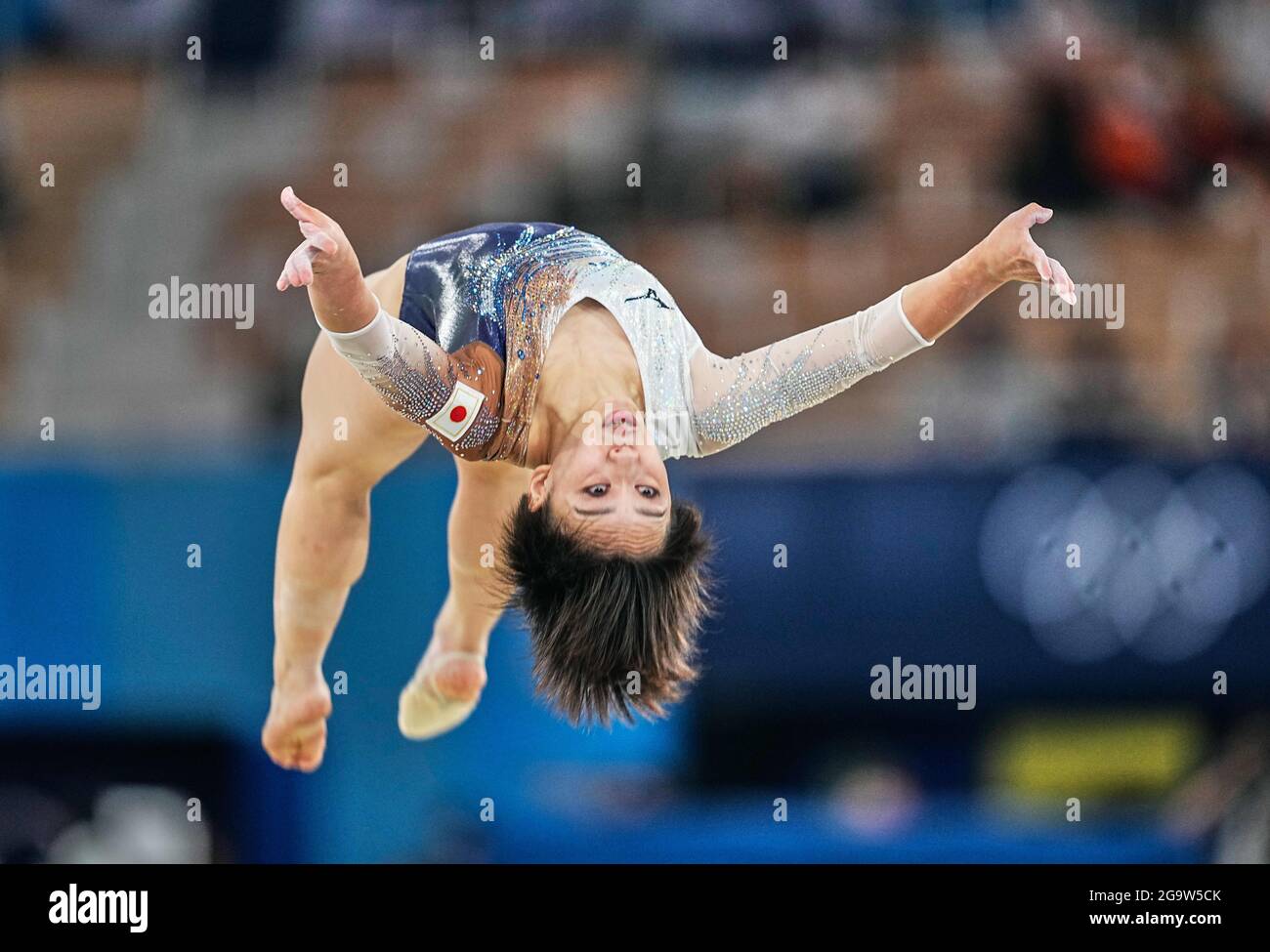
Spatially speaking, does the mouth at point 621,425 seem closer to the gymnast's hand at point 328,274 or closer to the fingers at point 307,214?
the gymnast's hand at point 328,274

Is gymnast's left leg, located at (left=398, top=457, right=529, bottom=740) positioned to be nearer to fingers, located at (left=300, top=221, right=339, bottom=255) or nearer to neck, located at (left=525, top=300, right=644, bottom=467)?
neck, located at (left=525, top=300, right=644, bottom=467)

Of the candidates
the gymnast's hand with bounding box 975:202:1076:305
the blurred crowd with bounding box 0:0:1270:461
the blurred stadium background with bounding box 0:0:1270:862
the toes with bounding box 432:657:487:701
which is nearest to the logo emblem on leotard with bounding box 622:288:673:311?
the gymnast's hand with bounding box 975:202:1076:305

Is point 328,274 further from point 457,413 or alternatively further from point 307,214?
point 457,413

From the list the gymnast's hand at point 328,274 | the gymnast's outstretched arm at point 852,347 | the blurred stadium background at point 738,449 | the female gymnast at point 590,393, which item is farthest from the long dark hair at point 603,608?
the blurred stadium background at point 738,449

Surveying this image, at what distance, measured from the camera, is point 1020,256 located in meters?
3.13

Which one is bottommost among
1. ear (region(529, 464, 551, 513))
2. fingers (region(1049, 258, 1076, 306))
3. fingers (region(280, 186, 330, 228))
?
ear (region(529, 464, 551, 513))

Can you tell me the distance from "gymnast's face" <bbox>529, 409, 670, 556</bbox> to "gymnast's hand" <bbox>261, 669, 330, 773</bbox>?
102 cm

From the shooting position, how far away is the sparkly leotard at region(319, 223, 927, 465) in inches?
128

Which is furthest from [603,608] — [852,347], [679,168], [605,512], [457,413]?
[679,168]

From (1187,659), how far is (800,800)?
1236 mm

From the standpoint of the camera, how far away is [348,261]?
2934mm
